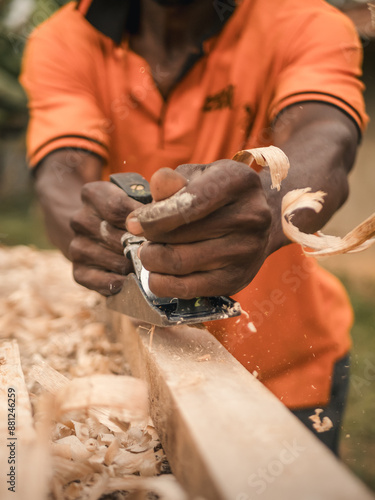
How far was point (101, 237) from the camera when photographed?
100 centimetres

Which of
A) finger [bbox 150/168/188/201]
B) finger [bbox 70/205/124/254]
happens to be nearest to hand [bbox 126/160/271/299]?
finger [bbox 150/168/188/201]

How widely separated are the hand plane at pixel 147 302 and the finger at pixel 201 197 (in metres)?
0.16

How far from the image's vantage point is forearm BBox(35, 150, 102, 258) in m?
1.29

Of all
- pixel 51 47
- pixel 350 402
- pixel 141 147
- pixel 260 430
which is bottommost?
pixel 350 402

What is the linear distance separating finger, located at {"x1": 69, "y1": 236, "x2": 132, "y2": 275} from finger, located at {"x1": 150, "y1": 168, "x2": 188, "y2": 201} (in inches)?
13.7

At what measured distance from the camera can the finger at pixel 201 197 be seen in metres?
0.63

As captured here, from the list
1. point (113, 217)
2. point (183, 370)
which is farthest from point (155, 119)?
point (183, 370)

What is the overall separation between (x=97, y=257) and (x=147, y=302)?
0.96 feet

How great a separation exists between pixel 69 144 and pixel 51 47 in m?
0.36

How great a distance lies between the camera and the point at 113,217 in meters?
0.92

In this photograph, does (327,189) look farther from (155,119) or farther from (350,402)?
(350,402)

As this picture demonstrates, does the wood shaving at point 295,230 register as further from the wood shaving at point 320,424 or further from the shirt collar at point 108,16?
the shirt collar at point 108,16

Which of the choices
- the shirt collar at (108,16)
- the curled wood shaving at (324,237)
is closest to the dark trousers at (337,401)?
the curled wood shaving at (324,237)

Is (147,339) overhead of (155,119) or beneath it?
beneath
